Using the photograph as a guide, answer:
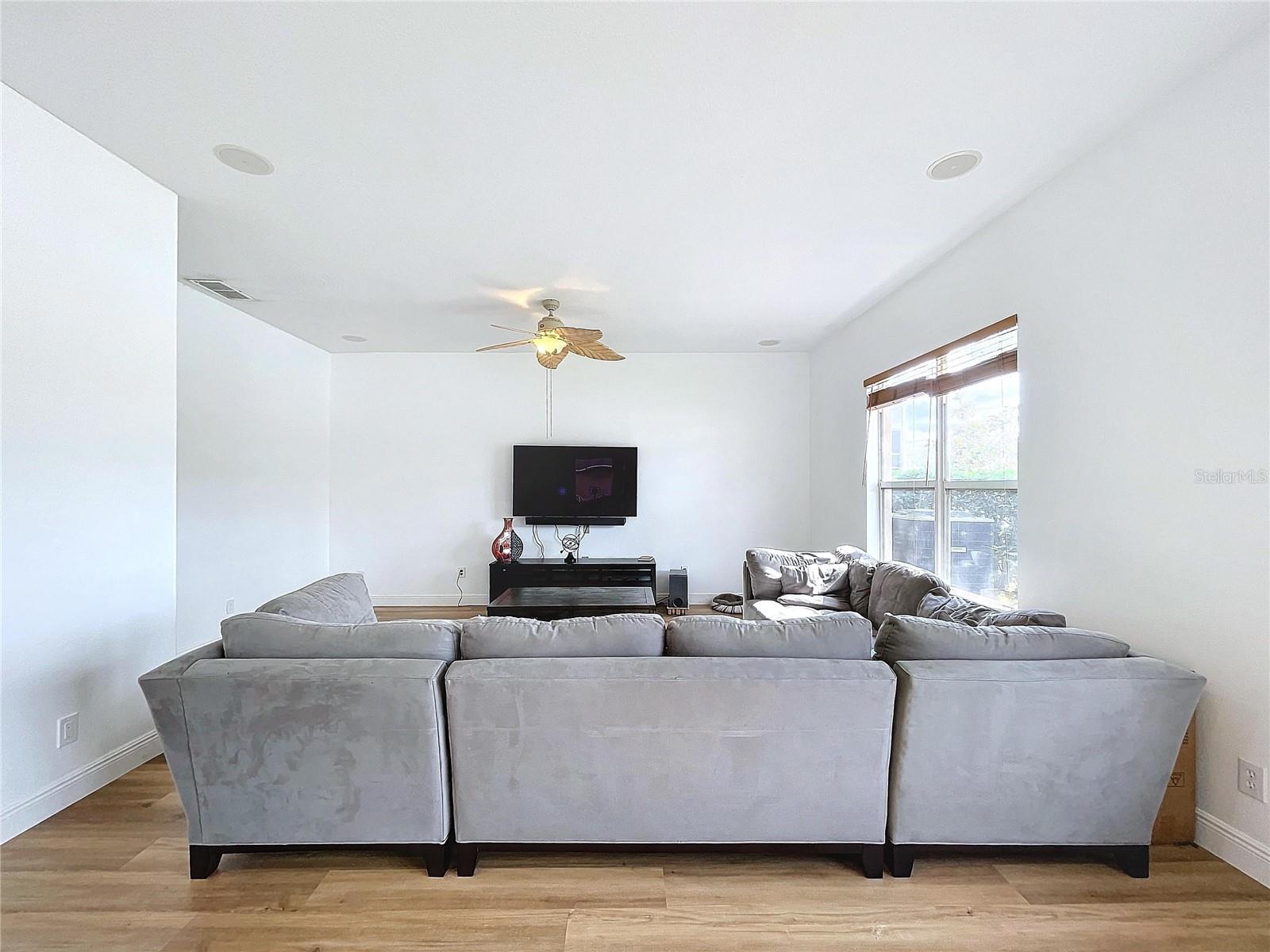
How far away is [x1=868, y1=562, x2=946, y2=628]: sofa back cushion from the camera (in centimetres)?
326

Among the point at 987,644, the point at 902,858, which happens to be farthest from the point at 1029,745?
the point at 902,858

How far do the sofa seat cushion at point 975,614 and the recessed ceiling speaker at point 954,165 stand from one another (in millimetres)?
1836

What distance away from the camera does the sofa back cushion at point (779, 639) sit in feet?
6.57

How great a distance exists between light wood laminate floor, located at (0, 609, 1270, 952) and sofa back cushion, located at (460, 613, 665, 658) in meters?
0.71

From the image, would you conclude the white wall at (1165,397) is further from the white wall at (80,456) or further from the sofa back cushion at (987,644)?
the white wall at (80,456)

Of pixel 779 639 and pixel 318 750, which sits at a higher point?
pixel 779 639

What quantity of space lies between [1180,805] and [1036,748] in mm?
718

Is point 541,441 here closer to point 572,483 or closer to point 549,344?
point 572,483

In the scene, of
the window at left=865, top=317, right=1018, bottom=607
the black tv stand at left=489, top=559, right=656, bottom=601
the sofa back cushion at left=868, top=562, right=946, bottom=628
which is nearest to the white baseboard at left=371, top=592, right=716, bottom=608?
the black tv stand at left=489, top=559, right=656, bottom=601

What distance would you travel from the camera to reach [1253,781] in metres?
1.94

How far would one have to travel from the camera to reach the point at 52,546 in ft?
7.70

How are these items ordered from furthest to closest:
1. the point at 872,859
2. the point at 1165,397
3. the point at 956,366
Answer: the point at 956,366 < the point at 1165,397 < the point at 872,859

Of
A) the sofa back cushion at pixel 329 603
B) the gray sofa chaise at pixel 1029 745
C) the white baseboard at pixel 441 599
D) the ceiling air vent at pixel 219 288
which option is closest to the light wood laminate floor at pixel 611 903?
the gray sofa chaise at pixel 1029 745

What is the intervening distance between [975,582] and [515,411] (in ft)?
14.8
